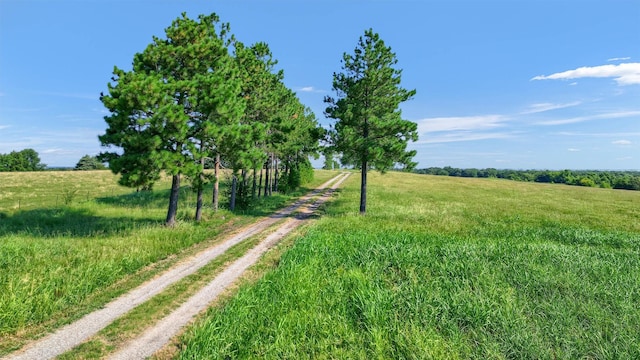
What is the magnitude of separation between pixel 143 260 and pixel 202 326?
21.0 ft

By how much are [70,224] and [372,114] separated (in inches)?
845

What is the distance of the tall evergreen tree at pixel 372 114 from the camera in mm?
21078

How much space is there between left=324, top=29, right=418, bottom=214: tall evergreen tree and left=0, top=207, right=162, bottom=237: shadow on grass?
1442cm

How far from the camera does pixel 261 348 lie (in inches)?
229

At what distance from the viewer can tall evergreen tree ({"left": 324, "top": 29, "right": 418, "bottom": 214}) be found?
21.1 meters

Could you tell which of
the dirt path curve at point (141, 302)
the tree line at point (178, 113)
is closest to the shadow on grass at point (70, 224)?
the tree line at point (178, 113)

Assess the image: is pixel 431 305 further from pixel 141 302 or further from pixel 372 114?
pixel 372 114

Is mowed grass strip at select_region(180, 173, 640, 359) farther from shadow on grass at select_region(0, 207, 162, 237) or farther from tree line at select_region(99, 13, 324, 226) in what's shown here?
shadow on grass at select_region(0, 207, 162, 237)

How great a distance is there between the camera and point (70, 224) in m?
17.6

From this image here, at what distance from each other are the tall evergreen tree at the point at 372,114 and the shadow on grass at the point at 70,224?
47.3 ft

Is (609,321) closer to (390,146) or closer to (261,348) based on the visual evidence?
(261,348)

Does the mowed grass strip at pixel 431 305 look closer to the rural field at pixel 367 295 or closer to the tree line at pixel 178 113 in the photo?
the rural field at pixel 367 295

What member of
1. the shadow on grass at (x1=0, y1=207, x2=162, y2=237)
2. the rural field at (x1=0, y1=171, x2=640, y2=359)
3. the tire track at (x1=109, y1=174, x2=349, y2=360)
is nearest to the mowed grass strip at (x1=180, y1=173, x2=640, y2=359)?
the rural field at (x1=0, y1=171, x2=640, y2=359)

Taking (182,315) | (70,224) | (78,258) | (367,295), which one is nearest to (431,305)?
(367,295)
